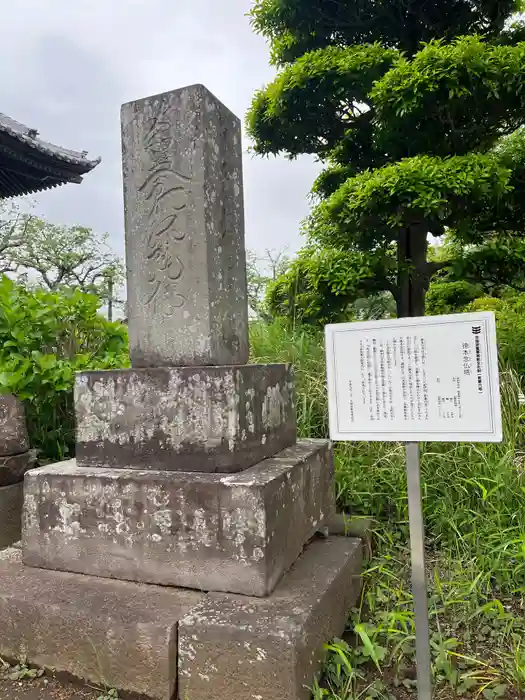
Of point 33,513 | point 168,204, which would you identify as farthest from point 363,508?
point 168,204

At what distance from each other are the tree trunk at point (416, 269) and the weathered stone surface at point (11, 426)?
11.1 ft

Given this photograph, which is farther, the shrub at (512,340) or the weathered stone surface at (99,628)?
the shrub at (512,340)

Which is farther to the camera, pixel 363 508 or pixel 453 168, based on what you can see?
pixel 453 168

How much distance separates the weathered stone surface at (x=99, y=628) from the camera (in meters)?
1.42

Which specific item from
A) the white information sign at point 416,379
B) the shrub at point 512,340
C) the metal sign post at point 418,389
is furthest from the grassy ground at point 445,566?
the white information sign at point 416,379

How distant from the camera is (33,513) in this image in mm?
1874

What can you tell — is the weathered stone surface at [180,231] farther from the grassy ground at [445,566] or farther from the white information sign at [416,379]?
the grassy ground at [445,566]

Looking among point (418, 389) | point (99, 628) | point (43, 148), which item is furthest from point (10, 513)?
point (43, 148)

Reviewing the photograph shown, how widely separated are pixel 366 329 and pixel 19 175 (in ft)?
21.8

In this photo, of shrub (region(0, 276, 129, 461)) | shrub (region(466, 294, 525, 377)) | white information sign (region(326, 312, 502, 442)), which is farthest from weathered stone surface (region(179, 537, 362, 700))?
shrub (region(466, 294, 525, 377))

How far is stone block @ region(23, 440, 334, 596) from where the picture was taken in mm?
1562

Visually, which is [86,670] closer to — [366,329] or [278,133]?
[366,329]

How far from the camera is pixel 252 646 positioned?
1340 millimetres

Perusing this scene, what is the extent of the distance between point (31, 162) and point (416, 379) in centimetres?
636
